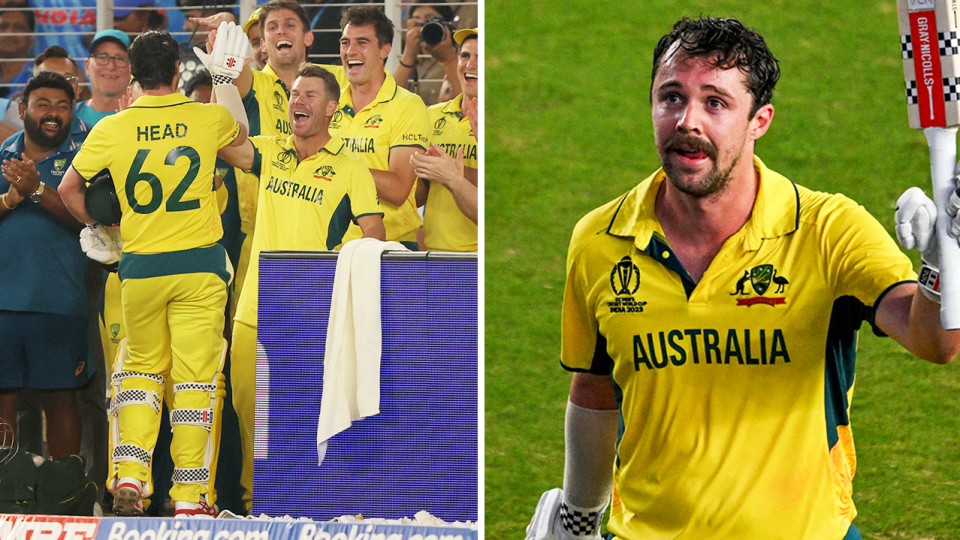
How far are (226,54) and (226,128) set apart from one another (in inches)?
11.2

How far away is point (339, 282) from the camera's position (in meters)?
3.96

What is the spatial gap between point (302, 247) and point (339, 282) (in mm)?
234

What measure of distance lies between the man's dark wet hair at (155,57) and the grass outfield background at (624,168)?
2433 millimetres

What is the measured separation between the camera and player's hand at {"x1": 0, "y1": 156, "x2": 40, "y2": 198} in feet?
13.7

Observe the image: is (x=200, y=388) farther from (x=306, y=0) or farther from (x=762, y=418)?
(x=762, y=418)

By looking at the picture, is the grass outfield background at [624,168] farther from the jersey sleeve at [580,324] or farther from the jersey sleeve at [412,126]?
the jersey sleeve at [580,324]

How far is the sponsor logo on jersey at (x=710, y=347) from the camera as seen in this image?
2607 millimetres

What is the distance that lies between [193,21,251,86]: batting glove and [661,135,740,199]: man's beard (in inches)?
82.1

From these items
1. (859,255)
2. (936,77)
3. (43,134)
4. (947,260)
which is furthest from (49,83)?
(947,260)

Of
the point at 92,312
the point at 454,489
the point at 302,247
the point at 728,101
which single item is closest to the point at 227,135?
the point at 302,247

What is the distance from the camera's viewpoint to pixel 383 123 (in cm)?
412

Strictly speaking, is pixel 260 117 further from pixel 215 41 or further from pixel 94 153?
pixel 94 153

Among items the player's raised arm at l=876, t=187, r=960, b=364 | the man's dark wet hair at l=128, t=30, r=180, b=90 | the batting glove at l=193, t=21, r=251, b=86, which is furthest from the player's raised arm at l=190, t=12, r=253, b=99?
the player's raised arm at l=876, t=187, r=960, b=364

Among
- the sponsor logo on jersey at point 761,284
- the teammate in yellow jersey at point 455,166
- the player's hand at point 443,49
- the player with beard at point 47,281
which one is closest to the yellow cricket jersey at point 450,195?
the teammate in yellow jersey at point 455,166
